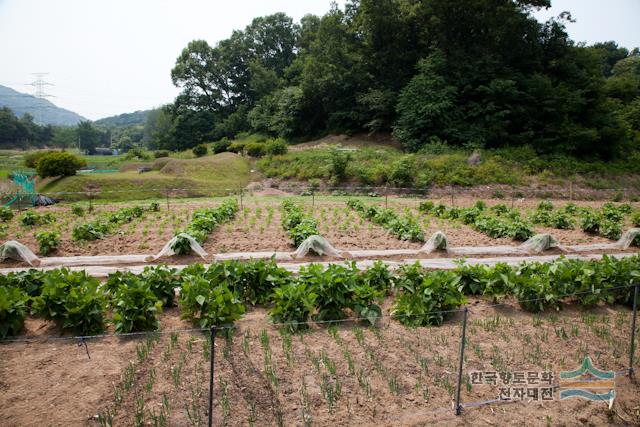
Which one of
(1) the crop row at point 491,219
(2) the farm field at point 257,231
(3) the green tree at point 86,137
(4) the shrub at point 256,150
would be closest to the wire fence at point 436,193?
(2) the farm field at point 257,231

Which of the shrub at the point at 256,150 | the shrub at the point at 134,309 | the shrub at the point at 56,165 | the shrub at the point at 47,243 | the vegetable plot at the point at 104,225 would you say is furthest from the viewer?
the shrub at the point at 256,150

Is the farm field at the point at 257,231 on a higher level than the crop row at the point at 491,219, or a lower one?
lower

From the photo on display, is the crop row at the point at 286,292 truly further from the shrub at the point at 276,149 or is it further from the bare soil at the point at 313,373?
the shrub at the point at 276,149

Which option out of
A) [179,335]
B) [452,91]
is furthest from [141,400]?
[452,91]

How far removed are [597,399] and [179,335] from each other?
487 centimetres

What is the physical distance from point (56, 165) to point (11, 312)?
19.1 meters

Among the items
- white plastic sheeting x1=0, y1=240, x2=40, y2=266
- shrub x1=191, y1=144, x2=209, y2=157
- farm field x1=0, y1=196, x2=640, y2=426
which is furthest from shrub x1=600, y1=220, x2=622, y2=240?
shrub x1=191, y1=144, x2=209, y2=157

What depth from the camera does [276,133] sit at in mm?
41406

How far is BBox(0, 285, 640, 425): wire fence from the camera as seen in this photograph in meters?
3.84

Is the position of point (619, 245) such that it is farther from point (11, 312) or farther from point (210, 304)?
point (11, 312)

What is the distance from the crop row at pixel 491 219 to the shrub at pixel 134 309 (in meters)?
9.51

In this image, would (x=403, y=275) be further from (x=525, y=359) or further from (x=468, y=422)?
(x=468, y=422)

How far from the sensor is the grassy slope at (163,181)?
A: 66.8 feet

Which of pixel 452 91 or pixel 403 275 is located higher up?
pixel 452 91
